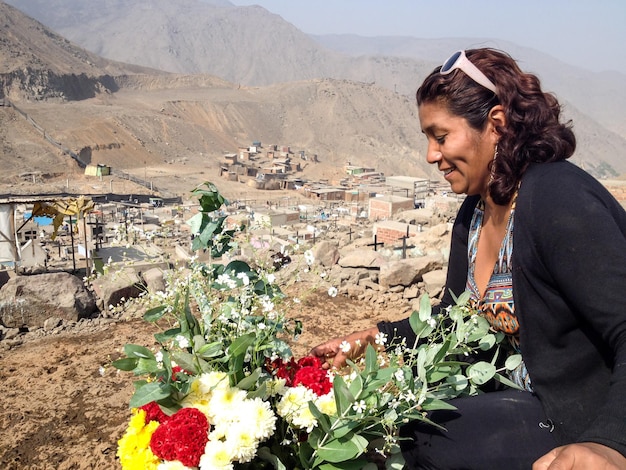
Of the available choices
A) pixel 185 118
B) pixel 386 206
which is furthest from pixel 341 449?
pixel 185 118

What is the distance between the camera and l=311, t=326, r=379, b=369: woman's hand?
6.79 feet

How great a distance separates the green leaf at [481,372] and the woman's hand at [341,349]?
42 centimetres

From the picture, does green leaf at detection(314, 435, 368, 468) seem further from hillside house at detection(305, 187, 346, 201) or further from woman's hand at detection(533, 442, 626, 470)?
hillside house at detection(305, 187, 346, 201)

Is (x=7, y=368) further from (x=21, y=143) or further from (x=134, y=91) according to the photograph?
(x=134, y=91)

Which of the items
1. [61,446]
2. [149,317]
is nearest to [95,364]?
[61,446]

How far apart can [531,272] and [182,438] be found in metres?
1.06

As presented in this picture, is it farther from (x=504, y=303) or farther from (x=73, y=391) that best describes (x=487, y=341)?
(x=73, y=391)

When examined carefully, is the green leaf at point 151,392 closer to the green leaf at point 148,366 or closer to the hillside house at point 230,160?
the green leaf at point 148,366

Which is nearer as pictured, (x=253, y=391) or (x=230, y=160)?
(x=253, y=391)

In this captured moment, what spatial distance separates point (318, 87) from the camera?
70.9m

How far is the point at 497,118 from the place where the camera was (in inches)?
65.0

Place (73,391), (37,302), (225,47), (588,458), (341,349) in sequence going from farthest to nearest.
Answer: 1. (225,47)
2. (37,302)
3. (73,391)
4. (341,349)
5. (588,458)

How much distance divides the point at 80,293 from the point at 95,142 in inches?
1553

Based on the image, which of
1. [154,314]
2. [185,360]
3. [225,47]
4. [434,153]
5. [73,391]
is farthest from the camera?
[225,47]
